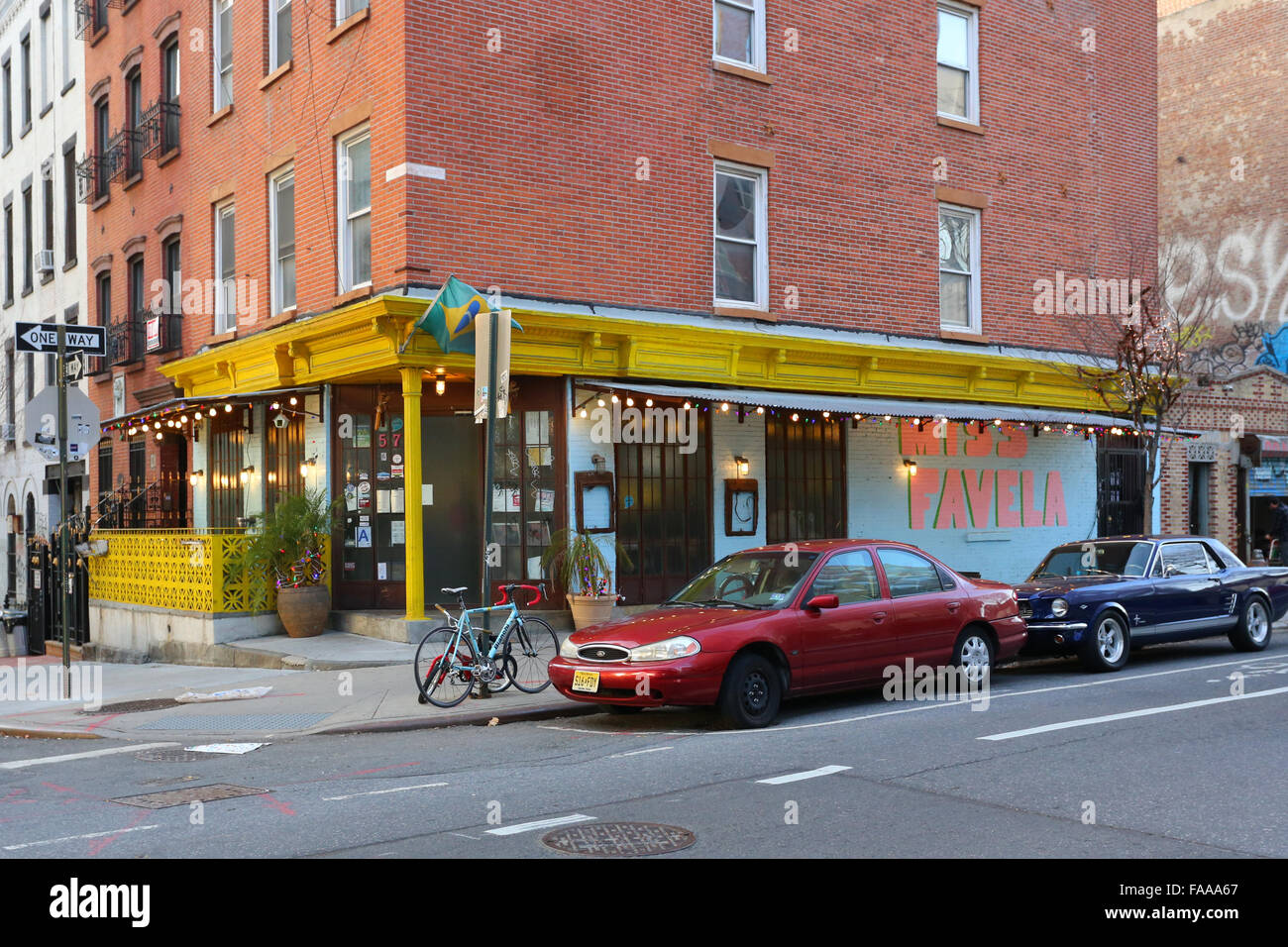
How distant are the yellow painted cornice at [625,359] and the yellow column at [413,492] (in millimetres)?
352

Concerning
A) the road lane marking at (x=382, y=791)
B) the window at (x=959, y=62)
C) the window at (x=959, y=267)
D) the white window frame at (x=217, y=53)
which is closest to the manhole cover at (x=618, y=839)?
the road lane marking at (x=382, y=791)

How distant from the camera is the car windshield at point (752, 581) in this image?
417 inches

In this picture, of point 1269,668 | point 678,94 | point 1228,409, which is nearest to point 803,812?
point 1269,668

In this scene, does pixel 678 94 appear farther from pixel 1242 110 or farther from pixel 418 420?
pixel 1242 110

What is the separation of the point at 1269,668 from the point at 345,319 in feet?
36.3

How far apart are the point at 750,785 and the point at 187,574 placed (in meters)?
11.4

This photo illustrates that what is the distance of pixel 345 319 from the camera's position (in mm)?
15258

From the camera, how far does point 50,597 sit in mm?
24953

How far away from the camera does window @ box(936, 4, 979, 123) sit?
2081 cm

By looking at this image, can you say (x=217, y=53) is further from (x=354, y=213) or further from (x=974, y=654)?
(x=974, y=654)

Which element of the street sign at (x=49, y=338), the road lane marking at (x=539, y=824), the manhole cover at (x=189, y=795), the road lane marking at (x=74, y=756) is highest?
the street sign at (x=49, y=338)

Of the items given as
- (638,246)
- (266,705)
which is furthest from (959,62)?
(266,705)

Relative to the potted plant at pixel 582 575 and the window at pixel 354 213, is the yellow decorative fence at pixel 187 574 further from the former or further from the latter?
the window at pixel 354 213

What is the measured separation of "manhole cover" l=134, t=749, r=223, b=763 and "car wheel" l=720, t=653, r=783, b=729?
4044mm
